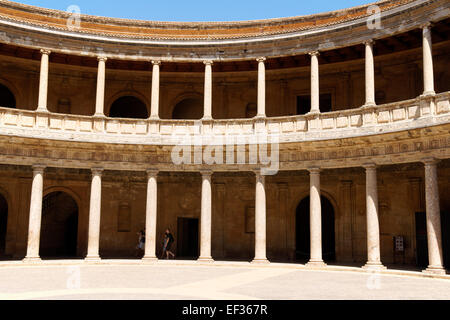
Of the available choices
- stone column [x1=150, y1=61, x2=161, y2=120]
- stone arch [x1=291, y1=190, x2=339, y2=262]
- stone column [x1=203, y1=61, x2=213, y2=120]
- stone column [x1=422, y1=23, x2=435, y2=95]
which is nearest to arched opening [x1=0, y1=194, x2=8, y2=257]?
stone column [x1=150, y1=61, x2=161, y2=120]

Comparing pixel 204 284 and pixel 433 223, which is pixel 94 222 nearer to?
pixel 204 284

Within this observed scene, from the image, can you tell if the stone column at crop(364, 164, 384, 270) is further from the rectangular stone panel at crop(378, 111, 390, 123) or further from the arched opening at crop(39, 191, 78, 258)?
the arched opening at crop(39, 191, 78, 258)

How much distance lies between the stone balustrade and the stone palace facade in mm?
65

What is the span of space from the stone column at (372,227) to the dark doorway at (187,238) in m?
9.44

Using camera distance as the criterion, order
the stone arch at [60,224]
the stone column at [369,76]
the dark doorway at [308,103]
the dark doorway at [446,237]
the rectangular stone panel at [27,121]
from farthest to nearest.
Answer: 1. the stone arch at [60,224]
2. the dark doorway at [308,103]
3. the rectangular stone panel at [27,121]
4. the dark doorway at [446,237]
5. the stone column at [369,76]

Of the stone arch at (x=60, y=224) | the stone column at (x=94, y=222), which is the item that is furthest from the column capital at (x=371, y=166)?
the stone arch at (x=60, y=224)

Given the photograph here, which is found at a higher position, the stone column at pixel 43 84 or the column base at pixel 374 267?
the stone column at pixel 43 84

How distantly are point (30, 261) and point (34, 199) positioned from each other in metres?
2.43

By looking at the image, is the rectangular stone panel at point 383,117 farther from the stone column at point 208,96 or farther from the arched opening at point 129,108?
the arched opening at point 129,108

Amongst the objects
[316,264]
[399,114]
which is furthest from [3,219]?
[399,114]

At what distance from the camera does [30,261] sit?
18891mm

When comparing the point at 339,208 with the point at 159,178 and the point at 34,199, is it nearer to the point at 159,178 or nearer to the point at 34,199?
the point at 159,178

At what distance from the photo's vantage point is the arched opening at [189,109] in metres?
25.0

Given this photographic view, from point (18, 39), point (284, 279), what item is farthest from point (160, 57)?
point (284, 279)
